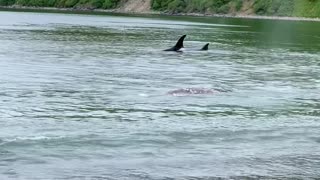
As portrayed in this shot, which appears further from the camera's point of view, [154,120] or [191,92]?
[191,92]

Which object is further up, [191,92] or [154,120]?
[154,120]

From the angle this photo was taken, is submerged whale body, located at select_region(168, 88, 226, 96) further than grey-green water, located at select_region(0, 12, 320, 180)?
Yes

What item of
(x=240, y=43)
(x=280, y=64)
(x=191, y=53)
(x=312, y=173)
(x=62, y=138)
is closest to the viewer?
(x=312, y=173)

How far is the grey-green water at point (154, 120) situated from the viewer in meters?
22.4

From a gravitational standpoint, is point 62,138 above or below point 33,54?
above

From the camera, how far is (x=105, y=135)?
88.3ft

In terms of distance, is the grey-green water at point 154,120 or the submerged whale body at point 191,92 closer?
the grey-green water at point 154,120

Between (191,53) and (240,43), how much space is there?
68.1 feet

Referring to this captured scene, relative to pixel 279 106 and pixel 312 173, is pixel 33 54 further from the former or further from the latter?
pixel 312 173

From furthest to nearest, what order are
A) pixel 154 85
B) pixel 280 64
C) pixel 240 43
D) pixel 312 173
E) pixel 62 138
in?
pixel 240 43, pixel 280 64, pixel 154 85, pixel 62 138, pixel 312 173

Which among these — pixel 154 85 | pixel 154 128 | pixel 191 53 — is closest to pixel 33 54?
pixel 191 53

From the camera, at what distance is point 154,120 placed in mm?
30594

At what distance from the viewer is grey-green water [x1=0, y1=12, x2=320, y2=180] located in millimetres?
22438

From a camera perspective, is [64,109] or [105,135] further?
[64,109]
